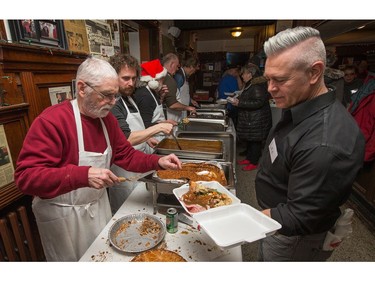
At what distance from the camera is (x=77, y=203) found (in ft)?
4.14

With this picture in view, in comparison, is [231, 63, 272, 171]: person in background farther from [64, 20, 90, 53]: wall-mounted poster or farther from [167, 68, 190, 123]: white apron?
[64, 20, 90, 53]: wall-mounted poster

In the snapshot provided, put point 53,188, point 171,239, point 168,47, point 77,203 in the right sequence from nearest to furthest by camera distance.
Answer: point 53,188, point 171,239, point 77,203, point 168,47

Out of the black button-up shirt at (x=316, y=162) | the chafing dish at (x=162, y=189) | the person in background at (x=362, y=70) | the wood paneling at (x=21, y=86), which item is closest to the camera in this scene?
the black button-up shirt at (x=316, y=162)

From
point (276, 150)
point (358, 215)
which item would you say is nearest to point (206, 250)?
point (276, 150)

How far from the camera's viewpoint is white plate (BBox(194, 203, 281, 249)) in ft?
2.98

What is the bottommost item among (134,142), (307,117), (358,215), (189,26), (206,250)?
(358,215)

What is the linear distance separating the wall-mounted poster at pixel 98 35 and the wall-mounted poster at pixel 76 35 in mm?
75

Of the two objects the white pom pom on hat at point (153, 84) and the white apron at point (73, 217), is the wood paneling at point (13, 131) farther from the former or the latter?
the white pom pom on hat at point (153, 84)

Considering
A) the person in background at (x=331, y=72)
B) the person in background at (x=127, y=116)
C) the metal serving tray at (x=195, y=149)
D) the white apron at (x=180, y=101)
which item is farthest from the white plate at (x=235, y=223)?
the person in background at (x=331, y=72)

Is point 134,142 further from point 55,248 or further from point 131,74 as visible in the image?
Answer: point 55,248

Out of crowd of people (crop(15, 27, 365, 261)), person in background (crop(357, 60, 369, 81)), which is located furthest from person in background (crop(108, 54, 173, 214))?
person in background (crop(357, 60, 369, 81))

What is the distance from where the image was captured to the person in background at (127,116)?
172cm

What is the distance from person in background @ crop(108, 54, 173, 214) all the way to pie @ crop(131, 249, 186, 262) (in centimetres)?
86

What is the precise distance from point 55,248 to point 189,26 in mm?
5463
